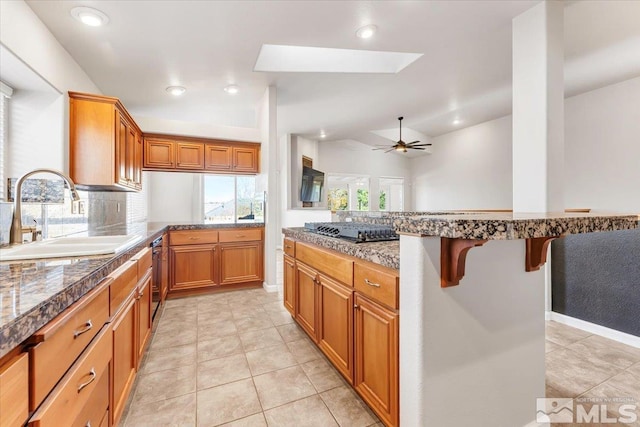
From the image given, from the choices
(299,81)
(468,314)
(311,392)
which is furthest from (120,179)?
(468,314)

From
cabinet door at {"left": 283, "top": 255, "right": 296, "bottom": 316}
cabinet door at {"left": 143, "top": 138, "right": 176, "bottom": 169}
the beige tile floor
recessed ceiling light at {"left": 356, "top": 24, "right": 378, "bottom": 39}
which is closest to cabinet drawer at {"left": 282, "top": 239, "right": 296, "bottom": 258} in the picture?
cabinet door at {"left": 283, "top": 255, "right": 296, "bottom": 316}

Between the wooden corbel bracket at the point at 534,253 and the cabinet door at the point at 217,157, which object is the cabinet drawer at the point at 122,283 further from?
the cabinet door at the point at 217,157

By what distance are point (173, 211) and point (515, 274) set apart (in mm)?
6012

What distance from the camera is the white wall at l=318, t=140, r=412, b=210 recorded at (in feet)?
24.7

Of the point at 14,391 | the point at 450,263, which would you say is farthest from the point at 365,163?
the point at 14,391

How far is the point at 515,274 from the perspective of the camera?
4.28ft

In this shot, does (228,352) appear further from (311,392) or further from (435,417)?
(435,417)

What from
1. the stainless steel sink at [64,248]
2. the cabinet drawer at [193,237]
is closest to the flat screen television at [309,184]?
the cabinet drawer at [193,237]

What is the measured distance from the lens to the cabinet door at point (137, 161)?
134 inches

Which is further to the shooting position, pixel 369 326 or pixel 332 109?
pixel 332 109

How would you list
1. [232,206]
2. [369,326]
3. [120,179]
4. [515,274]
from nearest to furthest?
[515,274] → [369,326] → [120,179] → [232,206]

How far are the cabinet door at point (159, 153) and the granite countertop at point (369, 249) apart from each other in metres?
2.89

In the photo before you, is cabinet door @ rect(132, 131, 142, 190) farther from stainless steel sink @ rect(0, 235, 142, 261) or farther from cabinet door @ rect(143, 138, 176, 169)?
stainless steel sink @ rect(0, 235, 142, 261)

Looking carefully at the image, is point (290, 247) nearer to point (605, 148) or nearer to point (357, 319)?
point (357, 319)
